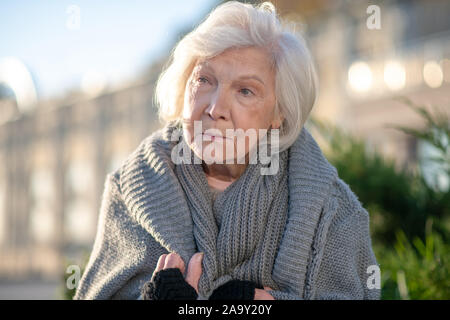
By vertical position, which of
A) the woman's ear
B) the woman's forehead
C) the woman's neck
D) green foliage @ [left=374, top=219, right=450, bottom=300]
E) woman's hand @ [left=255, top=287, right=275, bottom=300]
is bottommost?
green foliage @ [left=374, top=219, right=450, bottom=300]

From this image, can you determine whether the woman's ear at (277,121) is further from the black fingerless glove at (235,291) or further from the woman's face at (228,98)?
the black fingerless glove at (235,291)

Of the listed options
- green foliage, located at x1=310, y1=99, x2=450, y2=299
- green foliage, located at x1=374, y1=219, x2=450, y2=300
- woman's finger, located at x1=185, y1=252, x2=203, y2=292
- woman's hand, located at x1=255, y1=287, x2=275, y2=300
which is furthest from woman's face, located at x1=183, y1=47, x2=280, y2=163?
green foliage, located at x1=310, y1=99, x2=450, y2=299

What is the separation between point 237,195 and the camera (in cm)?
197

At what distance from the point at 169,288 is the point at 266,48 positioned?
866mm

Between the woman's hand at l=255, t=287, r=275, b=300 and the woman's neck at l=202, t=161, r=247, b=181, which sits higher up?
the woman's neck at l=202, t=161, r=247, b=181

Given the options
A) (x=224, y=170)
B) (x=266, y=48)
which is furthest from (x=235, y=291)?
(x=266, y=48)

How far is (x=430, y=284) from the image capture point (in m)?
2.46

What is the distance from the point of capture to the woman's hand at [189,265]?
5.92ft

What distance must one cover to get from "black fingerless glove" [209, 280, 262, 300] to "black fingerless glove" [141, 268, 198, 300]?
71 mm

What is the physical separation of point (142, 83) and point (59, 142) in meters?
4.86

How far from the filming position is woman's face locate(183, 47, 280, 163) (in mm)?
1880

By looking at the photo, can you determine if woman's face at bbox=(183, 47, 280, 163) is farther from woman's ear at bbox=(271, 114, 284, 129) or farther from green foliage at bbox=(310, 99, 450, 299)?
green foliage at bbox=(310, 99, 450, 299)

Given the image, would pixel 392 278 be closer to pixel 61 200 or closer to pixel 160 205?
pixel 160 205

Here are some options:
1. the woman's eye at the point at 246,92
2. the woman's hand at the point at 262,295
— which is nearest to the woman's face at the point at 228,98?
the woman's eye at the point at 246,92
